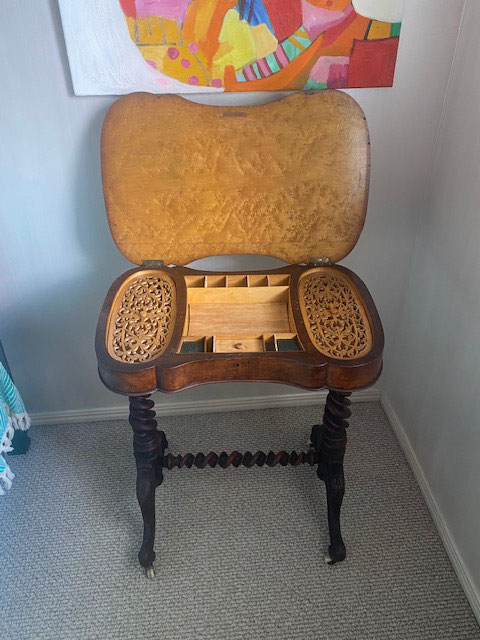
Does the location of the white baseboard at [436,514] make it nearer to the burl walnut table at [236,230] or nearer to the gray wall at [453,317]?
the gray wall at [453,317]

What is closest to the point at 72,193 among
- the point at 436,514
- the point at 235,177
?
the point at 235,177

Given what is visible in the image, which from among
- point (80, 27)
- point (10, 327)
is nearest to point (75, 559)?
point (10, 327)

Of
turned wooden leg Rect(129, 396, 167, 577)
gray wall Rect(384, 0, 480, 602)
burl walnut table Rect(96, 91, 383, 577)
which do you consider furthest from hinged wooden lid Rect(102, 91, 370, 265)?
turned wooden leg Rect(129, 396, 167, 577)

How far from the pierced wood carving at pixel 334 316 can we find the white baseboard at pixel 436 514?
2.14ft

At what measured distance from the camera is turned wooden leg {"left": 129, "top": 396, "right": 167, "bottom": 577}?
128 cm

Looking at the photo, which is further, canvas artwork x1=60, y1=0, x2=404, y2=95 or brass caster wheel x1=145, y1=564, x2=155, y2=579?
brass caster wheel x1=145, y1=564, x2=155, y2=579

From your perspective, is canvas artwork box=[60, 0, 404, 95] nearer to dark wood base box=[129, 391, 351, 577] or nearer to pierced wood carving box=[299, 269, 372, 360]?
pierced wood carving box=[299, 269, 372, 360]

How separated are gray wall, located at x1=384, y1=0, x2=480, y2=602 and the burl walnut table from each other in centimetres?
24

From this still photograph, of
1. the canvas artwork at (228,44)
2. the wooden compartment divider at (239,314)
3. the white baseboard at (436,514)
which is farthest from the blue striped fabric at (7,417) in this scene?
the white baseboard at (436,514)

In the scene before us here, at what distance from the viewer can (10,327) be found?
5.42 feet

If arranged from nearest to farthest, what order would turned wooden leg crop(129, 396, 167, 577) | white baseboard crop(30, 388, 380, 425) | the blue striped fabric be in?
turned wooden leg crop(129, 396, 167, 577) → the blue striped fabric → white baseboard crop(30, 388, 380, 425)

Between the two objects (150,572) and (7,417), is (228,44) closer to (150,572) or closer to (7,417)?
(7,417)

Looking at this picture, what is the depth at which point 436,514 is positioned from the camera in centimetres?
152

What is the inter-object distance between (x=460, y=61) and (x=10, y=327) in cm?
142
